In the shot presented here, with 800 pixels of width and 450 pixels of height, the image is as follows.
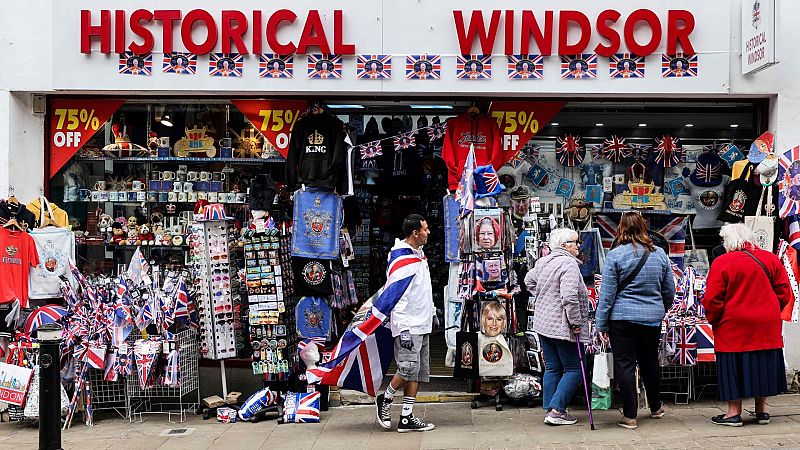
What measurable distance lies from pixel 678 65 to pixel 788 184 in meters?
1.52

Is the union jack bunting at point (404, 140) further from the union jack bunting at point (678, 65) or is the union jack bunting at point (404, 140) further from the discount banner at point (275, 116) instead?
the union jack bunting at point (678, 65)

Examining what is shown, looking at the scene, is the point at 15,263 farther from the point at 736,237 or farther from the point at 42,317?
the point at 736,237

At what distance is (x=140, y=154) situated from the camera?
1002cm

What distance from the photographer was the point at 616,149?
998 cm

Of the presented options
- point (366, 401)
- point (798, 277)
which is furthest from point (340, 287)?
point (798, 277)

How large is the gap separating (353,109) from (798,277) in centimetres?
463

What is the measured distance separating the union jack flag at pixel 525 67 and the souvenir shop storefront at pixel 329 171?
2 centimetres

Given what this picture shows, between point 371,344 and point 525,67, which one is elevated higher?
point 525,67

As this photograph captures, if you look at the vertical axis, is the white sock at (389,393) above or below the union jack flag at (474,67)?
below

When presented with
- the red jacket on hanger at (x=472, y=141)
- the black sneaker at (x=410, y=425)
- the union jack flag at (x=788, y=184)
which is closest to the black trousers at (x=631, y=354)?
the black sneaker at (x=410, y=425)

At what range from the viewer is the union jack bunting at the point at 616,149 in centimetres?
996

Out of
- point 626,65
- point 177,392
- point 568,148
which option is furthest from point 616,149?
point 177,392

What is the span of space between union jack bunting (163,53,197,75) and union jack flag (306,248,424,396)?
9.65ft

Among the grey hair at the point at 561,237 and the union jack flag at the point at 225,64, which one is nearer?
the grey hair at the point at 561,237
